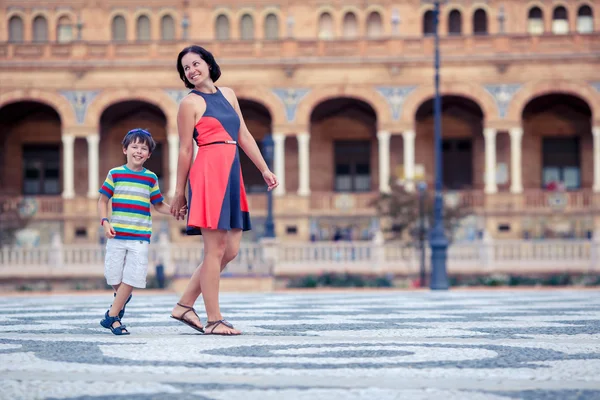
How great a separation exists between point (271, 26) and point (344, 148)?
551 centimetres

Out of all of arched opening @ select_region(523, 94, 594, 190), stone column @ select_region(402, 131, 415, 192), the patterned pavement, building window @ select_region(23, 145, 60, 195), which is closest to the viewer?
the patterned pavement

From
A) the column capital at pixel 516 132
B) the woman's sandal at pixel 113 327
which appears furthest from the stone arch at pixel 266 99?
the woman's sandal at pixel 113 327

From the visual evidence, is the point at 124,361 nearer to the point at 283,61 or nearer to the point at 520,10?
the point at 283,61

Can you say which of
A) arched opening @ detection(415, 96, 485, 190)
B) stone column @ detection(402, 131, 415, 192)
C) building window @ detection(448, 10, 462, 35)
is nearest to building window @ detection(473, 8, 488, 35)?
building window @ detection(448, 10, 462, 35)

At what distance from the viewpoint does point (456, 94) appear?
3572cm

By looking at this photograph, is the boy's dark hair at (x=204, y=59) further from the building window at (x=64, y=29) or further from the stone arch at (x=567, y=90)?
the building window at (x=64, y=29)

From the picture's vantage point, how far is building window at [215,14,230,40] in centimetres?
3775

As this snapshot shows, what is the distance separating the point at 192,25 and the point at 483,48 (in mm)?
10476

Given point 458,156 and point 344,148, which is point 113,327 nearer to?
point 344,148

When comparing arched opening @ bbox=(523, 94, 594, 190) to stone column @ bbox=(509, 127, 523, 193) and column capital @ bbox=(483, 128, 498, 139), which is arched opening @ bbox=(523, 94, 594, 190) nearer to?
stone column @ bbox=(509, 127, 523, 193)

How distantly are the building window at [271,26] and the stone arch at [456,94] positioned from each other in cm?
569

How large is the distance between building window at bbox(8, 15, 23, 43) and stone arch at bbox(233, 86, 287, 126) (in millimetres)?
8832

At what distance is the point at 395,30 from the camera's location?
3644 centimetres

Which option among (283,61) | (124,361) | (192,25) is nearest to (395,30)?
(283,61)
